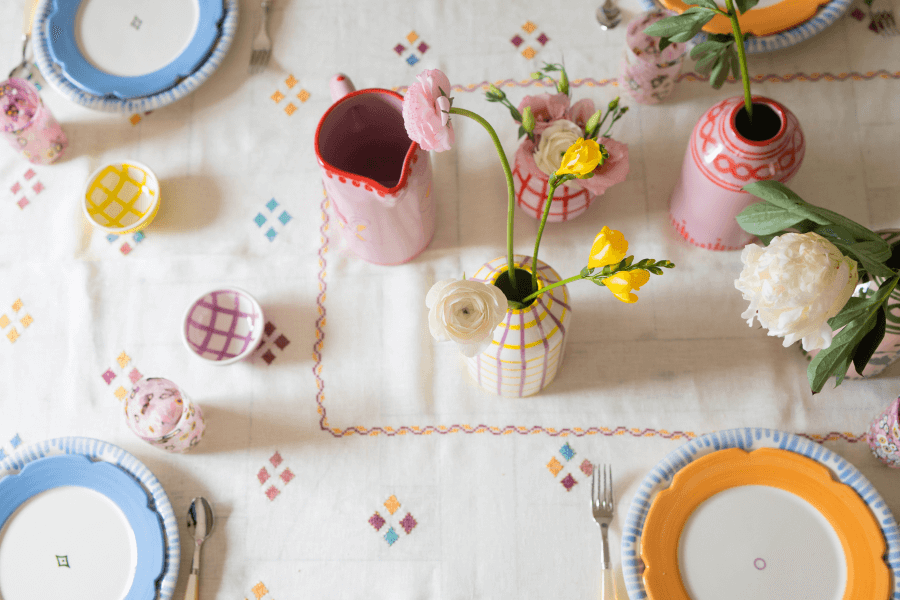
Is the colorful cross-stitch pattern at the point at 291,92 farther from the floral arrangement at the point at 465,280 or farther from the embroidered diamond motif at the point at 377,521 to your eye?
the embroidered diamond motif at the point at 377,521

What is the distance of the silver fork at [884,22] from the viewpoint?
0.90 m

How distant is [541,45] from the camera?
0.95 meters

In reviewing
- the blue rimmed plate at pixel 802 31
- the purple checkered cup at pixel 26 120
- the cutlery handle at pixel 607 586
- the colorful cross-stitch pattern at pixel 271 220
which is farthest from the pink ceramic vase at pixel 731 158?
the purple checkered cup at pixel 26 120

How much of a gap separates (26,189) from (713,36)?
3.14 ft

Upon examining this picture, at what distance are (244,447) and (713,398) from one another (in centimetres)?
59

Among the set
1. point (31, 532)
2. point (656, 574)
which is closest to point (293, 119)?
point (31, 532)

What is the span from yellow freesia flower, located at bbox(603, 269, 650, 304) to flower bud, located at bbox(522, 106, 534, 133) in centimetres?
27

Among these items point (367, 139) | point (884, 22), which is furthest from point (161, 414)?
point (884, 22)

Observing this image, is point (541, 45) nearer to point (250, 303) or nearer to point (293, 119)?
point (293, 119)

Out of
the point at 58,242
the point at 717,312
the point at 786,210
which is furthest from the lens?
the point at 58,242

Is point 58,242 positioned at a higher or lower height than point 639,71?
lower

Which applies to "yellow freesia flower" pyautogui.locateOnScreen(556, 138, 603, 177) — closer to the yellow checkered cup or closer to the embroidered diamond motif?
the embroidered diamond motif

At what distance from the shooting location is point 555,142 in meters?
0.73

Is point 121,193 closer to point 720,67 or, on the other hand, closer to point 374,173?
point 374,173
